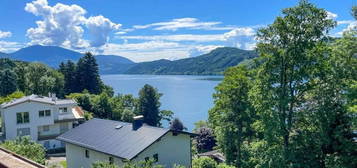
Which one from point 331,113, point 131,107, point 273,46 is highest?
point 273,46

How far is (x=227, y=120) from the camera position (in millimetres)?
25406

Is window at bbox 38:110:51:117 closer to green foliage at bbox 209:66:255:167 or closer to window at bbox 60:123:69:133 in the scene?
window at bbox 60:123:69:133

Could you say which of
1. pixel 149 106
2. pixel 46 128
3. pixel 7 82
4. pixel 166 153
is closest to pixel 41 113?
pixel 46 128

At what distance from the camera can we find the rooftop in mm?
19531

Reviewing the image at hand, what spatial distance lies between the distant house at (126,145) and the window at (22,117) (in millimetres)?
13773

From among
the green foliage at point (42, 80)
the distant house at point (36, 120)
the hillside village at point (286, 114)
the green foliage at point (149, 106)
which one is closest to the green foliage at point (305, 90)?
the hillside village at point (286, 114)

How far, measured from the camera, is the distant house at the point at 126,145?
777 inches

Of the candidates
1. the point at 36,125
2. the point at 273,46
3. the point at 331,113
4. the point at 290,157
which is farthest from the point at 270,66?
the point at 36,125

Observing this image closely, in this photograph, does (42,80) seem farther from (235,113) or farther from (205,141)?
(235,113)

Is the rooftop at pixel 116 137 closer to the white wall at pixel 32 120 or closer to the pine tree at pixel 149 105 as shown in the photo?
the white wall at pixel 32 120

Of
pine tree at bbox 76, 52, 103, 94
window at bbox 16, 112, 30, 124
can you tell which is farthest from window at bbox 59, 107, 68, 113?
pine tree at bbox 76, 52, 103, 94

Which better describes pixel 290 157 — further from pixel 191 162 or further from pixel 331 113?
pixel 191 162

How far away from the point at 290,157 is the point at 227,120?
321 inches

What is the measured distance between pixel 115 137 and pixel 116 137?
0.10 metres
